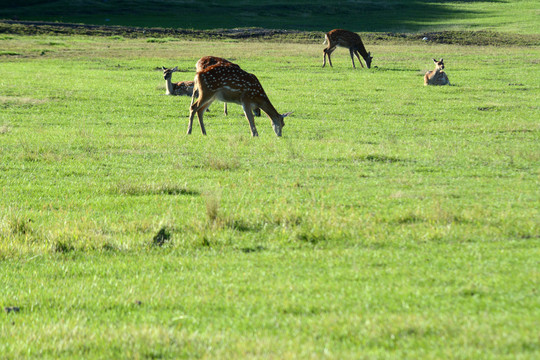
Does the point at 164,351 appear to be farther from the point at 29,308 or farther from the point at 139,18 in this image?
the point at 139,18

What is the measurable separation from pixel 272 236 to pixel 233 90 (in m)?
9.50

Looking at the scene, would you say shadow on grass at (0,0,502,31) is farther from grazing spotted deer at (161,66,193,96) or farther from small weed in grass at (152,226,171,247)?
small weed in grass at (152,226,171,247)

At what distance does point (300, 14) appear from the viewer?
3895 inches

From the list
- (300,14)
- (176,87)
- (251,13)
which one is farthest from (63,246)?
(300,14)

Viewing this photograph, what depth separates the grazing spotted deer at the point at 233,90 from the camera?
17.7m

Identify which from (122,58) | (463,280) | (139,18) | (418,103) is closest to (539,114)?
(418,103)

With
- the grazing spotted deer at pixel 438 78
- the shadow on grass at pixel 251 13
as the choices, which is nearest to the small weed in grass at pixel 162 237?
the grazing spotted deer at pixel 438 78

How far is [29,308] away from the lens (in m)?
6.47

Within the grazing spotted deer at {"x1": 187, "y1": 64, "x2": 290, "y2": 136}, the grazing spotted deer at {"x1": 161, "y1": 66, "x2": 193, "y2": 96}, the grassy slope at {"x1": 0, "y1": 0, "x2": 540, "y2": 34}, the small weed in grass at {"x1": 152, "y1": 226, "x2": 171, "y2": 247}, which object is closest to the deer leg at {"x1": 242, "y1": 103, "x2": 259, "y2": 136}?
the grazing spotted deer at {"x1": 187, "y1": 64, "x2": 290, "y2": 136}

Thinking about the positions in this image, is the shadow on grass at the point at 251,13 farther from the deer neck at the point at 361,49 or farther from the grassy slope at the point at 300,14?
the deer neck at the point at 361,49

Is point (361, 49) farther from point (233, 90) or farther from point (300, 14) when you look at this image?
point (300, 14)

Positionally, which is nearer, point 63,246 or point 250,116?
point 63,246

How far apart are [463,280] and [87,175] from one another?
8.47 meters

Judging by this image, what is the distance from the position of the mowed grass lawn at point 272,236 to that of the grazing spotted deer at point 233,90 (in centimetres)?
66
